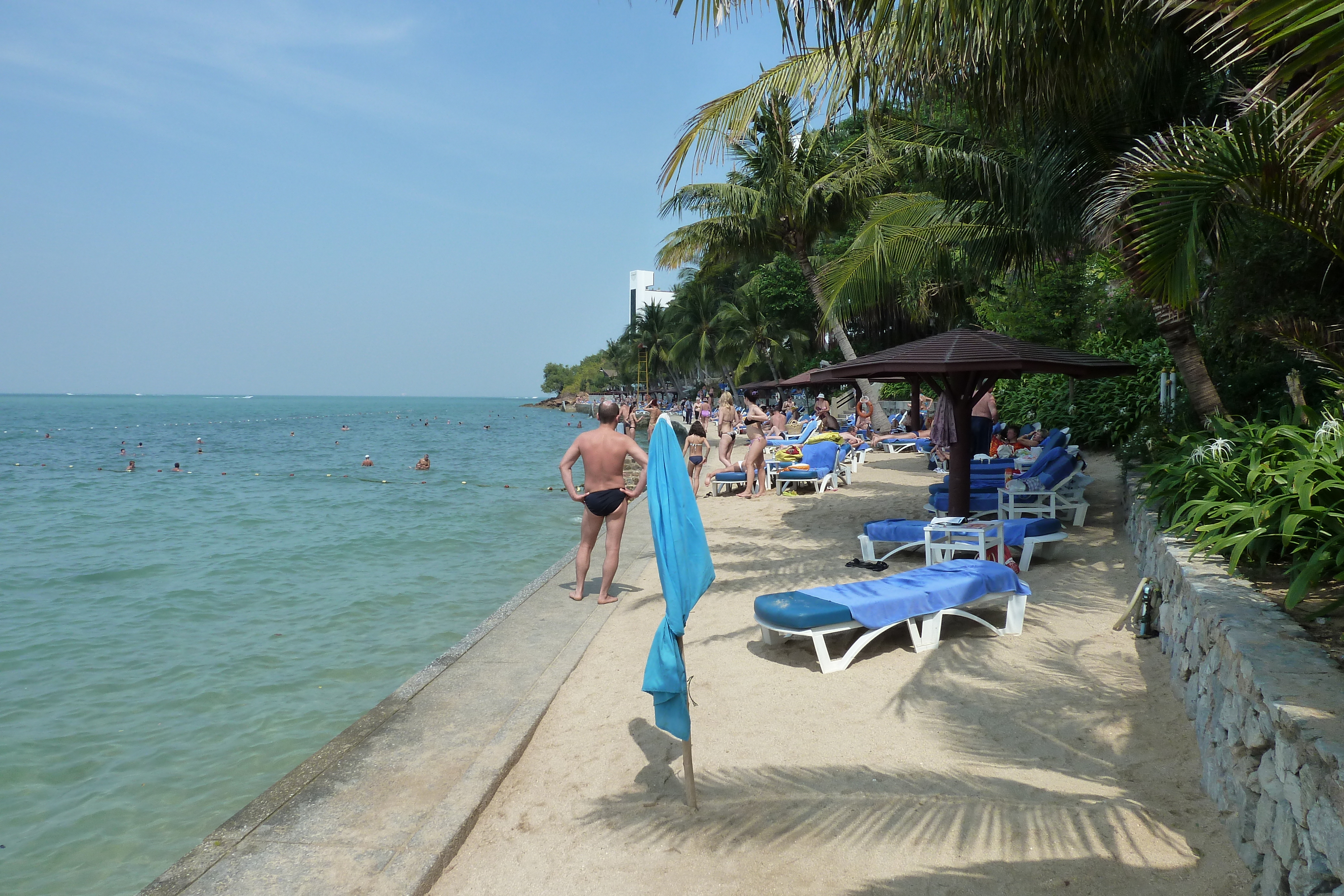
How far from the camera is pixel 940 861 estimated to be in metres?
3.05

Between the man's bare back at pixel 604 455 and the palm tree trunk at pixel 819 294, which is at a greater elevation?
the palm tree trunk at pixel 819 294

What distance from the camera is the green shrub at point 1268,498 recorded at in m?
3.92

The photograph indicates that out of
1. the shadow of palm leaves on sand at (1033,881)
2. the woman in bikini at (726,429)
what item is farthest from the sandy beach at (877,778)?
the woman in bikini at (726,429)

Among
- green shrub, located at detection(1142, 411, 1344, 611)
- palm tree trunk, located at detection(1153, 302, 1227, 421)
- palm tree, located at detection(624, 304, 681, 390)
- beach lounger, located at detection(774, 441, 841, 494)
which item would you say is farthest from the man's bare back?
palm tree, located at detection(624, 304, 681, 390)

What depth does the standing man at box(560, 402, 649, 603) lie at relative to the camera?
6.54 metres

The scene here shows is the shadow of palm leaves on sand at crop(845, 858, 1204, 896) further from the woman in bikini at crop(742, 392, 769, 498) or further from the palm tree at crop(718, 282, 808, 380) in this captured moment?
the palm tree at crop(718, 282, 808, 380)

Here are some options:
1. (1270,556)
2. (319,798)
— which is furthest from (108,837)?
(1270,556)

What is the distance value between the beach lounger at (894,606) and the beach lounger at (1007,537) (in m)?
1.21

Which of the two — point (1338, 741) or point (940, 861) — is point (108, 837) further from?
point (1338, 741)

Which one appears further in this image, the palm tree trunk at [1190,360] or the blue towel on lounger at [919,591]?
the palm tree trunk at [1190,360]

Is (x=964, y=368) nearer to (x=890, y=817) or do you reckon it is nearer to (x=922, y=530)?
(x=922, y=530)

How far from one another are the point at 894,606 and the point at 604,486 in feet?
8.10

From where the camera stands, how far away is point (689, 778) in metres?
3.51

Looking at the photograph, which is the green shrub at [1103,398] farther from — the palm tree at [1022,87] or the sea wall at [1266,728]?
the sea wall at [1266,728]
